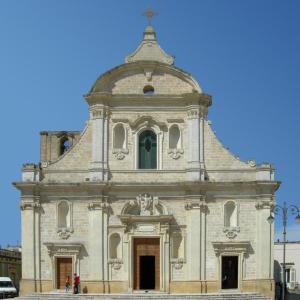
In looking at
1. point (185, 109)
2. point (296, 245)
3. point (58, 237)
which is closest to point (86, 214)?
point (58, 237)

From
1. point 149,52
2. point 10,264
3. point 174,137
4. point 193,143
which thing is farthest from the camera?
point 10,264

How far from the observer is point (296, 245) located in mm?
60719

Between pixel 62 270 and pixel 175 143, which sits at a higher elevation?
pixel 175 143

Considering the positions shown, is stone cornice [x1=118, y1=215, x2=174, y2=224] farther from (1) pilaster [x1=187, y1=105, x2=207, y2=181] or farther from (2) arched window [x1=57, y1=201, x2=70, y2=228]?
(2) arched window [x1=57, y1=201, x2=70, y2=228]

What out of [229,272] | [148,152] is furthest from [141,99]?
[229,272]

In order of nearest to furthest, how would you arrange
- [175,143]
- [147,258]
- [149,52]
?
[147,258] < [175,143] < [149,52]

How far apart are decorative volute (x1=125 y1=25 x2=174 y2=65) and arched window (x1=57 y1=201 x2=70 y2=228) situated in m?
8.54

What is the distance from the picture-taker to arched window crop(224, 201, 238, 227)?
3709 cm

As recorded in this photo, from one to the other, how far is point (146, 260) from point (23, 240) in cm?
647

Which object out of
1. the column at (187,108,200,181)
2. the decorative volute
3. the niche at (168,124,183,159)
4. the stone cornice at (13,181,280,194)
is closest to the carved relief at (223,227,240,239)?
the stone cornice at (13,181,280,194)

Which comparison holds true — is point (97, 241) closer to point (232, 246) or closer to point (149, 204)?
point (149, 204)

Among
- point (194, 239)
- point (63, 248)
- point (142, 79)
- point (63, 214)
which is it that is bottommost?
point (63, 248)

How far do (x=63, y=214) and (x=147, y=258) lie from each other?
497cm

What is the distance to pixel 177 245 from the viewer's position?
122 ft
